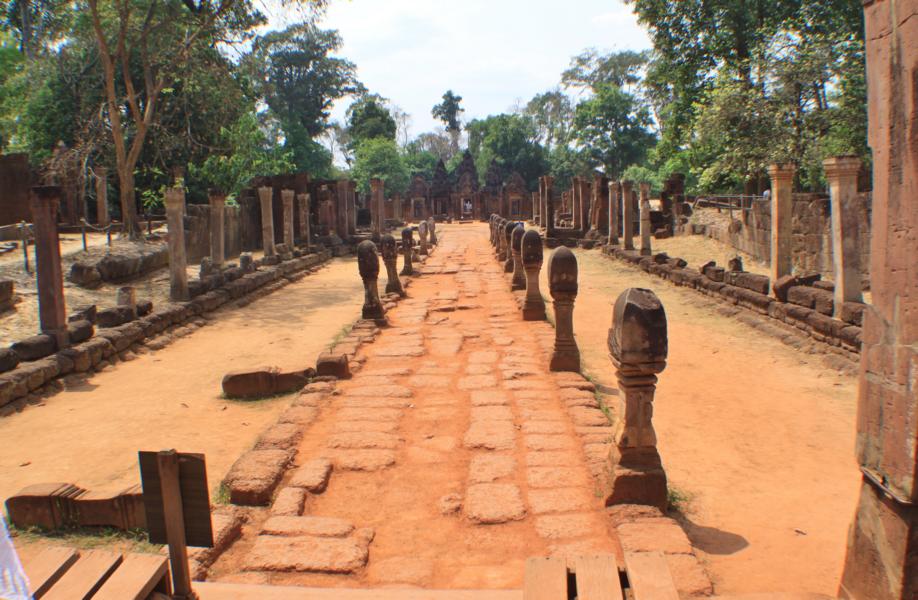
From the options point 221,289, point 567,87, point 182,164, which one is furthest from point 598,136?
point 221,289

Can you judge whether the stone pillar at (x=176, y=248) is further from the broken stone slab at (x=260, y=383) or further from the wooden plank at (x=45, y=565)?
the wooden plank at (x=45, y=565)

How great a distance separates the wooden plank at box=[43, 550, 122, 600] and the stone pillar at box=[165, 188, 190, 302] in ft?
33.3

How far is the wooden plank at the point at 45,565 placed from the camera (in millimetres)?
2294

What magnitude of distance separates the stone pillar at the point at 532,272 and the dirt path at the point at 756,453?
66 centimetres

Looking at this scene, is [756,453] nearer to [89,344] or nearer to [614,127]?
[89,344]

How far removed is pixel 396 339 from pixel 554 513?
5172 millimetres

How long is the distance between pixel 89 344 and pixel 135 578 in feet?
22.3

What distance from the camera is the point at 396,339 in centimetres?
885

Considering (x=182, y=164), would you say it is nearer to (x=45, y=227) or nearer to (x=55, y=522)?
(x=45, y=227)

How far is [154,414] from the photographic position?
6.45 metres

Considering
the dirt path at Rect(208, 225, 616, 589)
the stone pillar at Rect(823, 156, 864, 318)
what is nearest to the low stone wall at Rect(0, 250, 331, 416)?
the dirt path at Rect(208, 225, 616, 589)

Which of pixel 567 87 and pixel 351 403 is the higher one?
pixel 567 87

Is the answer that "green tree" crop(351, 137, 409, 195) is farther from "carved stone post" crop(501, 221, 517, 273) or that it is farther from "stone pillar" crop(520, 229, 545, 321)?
"stone pillar" crop(520, 229, 545, 321)

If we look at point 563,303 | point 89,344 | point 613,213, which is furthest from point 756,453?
point 613,213
